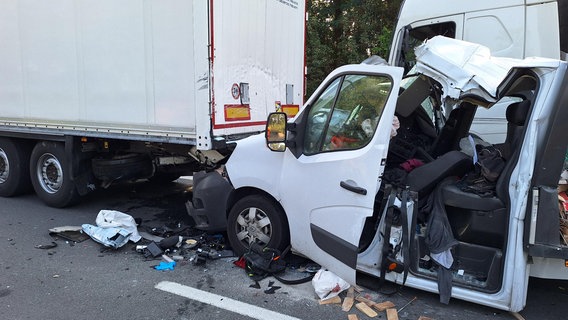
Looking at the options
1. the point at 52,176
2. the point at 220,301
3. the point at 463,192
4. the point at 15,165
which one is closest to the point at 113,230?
the point at 220,301

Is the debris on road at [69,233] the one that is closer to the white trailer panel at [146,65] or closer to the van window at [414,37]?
the white trailer panel at [146,65]

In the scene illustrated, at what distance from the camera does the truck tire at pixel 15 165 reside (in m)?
6.65

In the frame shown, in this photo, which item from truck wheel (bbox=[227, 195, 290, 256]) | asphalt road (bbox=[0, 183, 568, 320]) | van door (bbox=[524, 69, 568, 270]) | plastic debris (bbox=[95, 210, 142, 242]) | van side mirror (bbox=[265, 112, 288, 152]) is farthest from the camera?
plastic debris (bbox=[95, 210, 142, 242])

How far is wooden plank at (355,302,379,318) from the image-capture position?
3.38 metres

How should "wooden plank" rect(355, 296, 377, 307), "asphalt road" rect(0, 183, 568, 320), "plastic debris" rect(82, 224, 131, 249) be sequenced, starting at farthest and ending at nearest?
"plastic debris" rect(82, 224, 131, 249), "wooden plank" rect(355, 296, 377, 307), "asphalt road" rect(0, 183, 568, 320)

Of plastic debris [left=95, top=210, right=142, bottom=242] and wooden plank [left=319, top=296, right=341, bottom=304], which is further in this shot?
plastic debris [left=95, top=210, right=142, bottom=242]

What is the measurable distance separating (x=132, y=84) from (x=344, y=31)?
832cm

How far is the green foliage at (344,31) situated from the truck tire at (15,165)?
7.41 m

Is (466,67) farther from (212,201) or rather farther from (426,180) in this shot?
(212,201)

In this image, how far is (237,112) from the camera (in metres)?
5.03

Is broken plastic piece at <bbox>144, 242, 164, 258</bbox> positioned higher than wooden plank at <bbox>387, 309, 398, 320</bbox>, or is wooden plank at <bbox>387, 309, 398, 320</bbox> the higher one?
broken plastic piece at <bbox>144, 242, 164, 258</bbox>

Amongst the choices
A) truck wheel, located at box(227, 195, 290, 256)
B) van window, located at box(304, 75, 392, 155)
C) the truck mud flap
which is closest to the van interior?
A: van window, located at box(304, 75, 392, 155)

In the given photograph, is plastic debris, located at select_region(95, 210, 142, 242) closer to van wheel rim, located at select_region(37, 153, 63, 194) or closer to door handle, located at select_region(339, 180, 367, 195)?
van wheel rim, located at select_region(37, 153, 63, 194)

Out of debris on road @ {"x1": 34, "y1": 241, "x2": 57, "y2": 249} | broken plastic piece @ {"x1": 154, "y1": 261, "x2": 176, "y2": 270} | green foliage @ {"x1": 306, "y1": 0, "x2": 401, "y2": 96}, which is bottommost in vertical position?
broken plastic piece @ {"x1": 154, "y1": 261, "x2": 176, "y2": 270}
